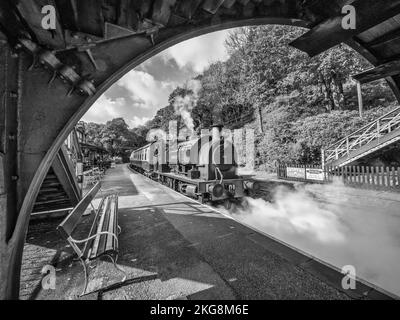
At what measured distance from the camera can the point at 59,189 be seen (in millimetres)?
4398

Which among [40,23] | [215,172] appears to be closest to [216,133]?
[215,172]

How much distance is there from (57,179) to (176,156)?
5557 mm

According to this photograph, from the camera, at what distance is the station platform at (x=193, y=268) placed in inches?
91.4

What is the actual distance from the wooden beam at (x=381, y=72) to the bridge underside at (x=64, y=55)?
51cm

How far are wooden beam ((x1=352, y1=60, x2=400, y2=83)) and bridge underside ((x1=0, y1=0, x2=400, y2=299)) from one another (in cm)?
51

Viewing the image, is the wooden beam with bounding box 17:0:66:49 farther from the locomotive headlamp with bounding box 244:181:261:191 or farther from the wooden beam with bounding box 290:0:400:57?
the locomotive headlamp with bounding box 244:181:261:191

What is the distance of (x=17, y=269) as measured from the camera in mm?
1676

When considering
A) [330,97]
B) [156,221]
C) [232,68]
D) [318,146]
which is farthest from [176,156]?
[232,68]

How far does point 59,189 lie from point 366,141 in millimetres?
13920

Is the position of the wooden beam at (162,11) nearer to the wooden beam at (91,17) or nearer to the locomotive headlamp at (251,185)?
the wooden beam at (91,17)

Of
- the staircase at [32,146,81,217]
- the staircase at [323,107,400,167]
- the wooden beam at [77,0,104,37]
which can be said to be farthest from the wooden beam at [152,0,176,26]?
the staircase at [323,107,400,167]

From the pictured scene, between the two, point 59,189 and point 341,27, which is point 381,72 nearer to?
point 341,27

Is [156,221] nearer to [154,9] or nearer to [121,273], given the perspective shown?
[121,273]

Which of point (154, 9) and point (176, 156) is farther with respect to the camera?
point (176, 156)
